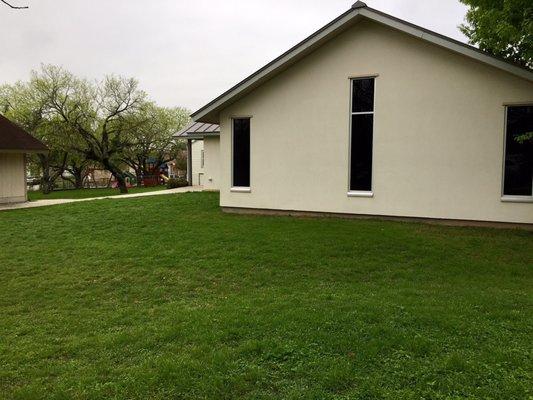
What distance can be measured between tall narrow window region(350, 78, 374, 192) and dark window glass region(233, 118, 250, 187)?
3.38m

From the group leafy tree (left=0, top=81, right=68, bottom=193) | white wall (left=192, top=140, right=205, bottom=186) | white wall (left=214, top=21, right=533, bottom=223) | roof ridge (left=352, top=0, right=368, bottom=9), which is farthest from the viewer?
leafy tree (left=0, top=81, right=68, bottom=193)

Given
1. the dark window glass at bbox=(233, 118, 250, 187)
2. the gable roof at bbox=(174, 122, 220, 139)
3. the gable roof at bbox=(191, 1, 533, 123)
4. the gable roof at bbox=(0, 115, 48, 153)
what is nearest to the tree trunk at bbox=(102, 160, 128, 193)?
the gable roof at bbox=(174, 122, 220, 139)

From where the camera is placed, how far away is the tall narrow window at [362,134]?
12.0 m

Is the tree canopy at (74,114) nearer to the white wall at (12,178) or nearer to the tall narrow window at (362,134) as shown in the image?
the white wall at (12,178)

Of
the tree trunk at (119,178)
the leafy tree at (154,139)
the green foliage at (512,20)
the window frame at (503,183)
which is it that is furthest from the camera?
the leafy tree at (154,139)

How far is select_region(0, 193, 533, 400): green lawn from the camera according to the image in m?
3.71

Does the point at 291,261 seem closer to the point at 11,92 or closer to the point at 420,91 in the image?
the point at 420,91

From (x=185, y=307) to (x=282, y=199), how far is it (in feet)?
25.2

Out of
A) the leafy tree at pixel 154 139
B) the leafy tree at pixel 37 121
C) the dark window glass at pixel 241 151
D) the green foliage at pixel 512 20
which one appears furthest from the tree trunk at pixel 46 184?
the green foliage at pixel 512 20

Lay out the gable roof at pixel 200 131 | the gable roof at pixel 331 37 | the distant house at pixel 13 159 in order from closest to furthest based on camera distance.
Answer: the gable roof at pixel 331 37
the distant house at pixel 13 159
the gable roof at pixel 200 131

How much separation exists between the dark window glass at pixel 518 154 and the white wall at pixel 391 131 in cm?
26

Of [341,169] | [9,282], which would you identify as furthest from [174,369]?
[341,169]

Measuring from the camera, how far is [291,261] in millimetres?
8000

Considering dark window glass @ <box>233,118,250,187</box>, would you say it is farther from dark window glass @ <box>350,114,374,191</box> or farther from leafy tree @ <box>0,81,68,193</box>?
leafy tree @ <box>0,81,68,193</box>
